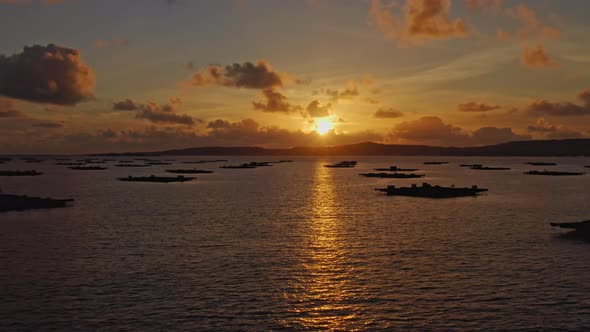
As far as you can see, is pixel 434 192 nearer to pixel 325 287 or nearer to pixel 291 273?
pixel 291 273

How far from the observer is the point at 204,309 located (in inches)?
912

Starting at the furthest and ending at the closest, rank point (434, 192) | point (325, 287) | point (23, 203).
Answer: point (434, 192)
point (23, 203)
point (325, 287)

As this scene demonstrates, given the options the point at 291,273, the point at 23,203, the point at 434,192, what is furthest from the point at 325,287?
the point at 434,192

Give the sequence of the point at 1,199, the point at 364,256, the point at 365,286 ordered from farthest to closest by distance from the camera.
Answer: the point at 1,199 < the point at 364,256 < the point at 365,286

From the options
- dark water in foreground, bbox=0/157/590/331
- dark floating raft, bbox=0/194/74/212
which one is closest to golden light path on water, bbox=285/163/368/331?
dark water in foreground, bbox=0/157/590/331

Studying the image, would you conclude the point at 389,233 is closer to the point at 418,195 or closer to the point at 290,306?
the point at 290,306

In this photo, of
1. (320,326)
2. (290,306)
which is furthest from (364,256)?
(320,326)

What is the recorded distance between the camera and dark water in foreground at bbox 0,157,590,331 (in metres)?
22.0

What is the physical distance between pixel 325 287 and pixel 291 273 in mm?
3565

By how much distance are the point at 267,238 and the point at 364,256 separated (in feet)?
34.5

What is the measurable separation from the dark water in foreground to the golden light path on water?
9 centimetres

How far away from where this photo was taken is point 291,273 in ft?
98.7

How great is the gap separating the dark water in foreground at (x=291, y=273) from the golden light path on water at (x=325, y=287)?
9 cm

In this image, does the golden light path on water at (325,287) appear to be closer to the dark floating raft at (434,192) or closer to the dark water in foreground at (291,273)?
the dark water in foreground at (291,273)
